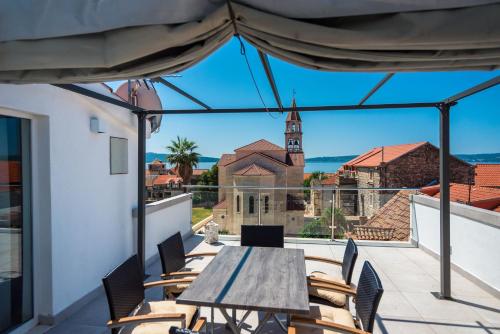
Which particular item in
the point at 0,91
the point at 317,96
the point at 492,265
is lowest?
the point at 492,265

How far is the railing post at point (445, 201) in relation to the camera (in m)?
3.45

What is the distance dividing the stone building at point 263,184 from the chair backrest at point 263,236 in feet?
5.52

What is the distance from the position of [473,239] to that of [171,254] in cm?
401

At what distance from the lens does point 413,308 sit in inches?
128

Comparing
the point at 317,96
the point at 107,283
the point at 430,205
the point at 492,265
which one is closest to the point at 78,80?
the point at 107,283

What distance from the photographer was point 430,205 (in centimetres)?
515

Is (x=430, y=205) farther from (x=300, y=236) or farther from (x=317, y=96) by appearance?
(x=317, y=96)

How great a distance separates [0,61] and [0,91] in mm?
1444

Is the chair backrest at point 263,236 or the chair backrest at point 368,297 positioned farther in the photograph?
the chair backrest at point 263,236

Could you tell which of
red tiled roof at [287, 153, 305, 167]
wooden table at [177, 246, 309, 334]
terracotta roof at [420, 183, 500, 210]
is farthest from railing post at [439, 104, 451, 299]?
red tiled roof at [287, 153, 305, 167]

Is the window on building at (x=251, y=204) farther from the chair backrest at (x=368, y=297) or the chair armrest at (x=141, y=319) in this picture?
the chair armrest at (x=141, y=319)

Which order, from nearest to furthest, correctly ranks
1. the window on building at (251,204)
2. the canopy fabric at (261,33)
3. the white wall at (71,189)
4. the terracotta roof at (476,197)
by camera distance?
1. the canopy fabric at (261,33)
2. the white wall at (71,189)
3. the window on building at (251,204)
4. the terracotta roof at (476,197)

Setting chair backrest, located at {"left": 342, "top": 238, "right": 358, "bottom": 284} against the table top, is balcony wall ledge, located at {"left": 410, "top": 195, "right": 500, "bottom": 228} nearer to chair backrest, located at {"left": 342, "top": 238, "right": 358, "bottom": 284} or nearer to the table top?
chair backrest, located at {"left": 342, "top": 238, "right": 358, "bottom": 284}

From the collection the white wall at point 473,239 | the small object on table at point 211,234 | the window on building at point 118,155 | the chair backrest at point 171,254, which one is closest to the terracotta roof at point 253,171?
the small object on table at point 211,234
